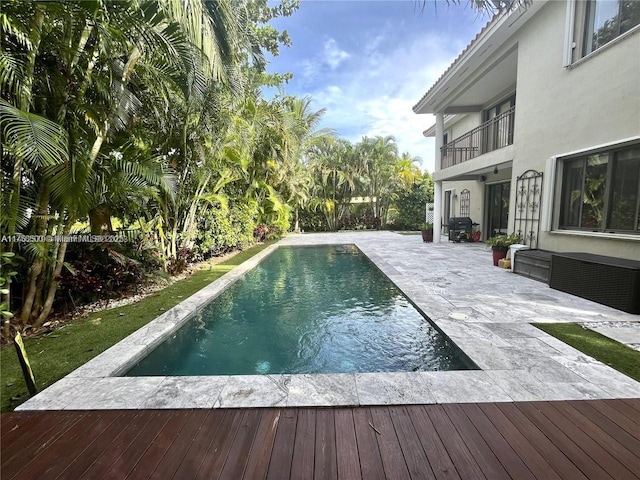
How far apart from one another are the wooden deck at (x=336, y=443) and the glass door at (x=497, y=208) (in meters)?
11.3

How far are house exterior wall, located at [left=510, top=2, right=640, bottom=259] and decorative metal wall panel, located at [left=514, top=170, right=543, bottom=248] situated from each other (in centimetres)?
23

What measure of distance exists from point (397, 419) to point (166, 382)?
215 centimetres

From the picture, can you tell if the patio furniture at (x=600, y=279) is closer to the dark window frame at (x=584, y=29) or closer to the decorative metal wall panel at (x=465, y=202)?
the dark window frame at (x=584, y=29)

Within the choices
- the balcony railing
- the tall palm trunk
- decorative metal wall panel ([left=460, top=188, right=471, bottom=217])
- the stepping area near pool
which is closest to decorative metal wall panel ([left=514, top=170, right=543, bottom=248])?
the balcony railing

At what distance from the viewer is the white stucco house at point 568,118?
5.44 meters

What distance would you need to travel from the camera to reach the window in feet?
17.8


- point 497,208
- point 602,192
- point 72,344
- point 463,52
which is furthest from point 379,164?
point 72,344

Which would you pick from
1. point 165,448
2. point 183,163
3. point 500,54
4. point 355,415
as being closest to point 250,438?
point 165,448

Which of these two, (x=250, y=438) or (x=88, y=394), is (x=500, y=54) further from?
(x=88, y=394)

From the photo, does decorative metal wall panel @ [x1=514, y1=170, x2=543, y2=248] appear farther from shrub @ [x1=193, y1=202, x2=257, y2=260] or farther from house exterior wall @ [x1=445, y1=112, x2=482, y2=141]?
shrub @ [x1=193, y1=202, x2=257, y2=260]

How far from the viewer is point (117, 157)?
4844 mm

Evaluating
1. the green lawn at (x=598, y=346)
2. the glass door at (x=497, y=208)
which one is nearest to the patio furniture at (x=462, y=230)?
the glass door at (x=497, y=208)

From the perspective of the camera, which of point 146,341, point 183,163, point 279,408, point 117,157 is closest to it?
point 279,408

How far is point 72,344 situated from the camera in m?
3.74
